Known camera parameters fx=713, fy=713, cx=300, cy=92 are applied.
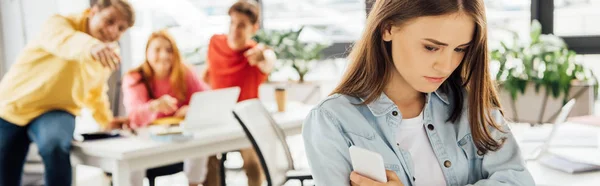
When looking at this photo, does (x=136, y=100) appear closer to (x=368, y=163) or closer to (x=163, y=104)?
(x=163, y=104)

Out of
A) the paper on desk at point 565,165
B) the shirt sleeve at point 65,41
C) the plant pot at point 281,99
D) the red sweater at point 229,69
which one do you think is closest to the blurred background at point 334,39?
the plant pot at point 281,99

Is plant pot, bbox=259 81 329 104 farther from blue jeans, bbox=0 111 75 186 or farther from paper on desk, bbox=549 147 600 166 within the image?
paper on desk, bbox=549 147 600 166

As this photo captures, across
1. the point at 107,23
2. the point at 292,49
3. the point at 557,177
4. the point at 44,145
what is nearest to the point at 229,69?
the point at 107,23

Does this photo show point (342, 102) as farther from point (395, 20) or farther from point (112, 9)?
point (112, 9)

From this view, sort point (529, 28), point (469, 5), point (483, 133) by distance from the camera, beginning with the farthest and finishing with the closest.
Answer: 1. point (529, 28)
2. point (483, 133)
3. point (469, 5)

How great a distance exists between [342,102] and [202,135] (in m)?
1.75

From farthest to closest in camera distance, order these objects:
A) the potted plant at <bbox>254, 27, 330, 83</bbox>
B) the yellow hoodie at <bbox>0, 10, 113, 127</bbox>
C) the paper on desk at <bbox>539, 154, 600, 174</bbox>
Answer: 1. the potted plant at <bbox>254, 27, 330, 83</bbox>
2. the yellow hoodie at <bbox>0, 10, 113, 127</bbox>
3. the paper on desk at <bbox>539, 154, 600, 174</bbox>

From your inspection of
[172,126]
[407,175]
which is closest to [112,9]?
[172,126]

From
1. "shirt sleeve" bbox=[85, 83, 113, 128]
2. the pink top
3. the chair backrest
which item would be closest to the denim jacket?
the chair backrest

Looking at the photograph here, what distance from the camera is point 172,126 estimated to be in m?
3.22

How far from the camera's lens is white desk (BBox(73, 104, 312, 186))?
2.71 metres

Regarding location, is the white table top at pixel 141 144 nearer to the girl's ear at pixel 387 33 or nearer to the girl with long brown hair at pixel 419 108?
the girl with long brown hair at pixel 419 108

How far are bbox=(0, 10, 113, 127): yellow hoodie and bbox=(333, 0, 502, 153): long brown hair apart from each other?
197cm

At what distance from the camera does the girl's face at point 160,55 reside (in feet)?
11.3
